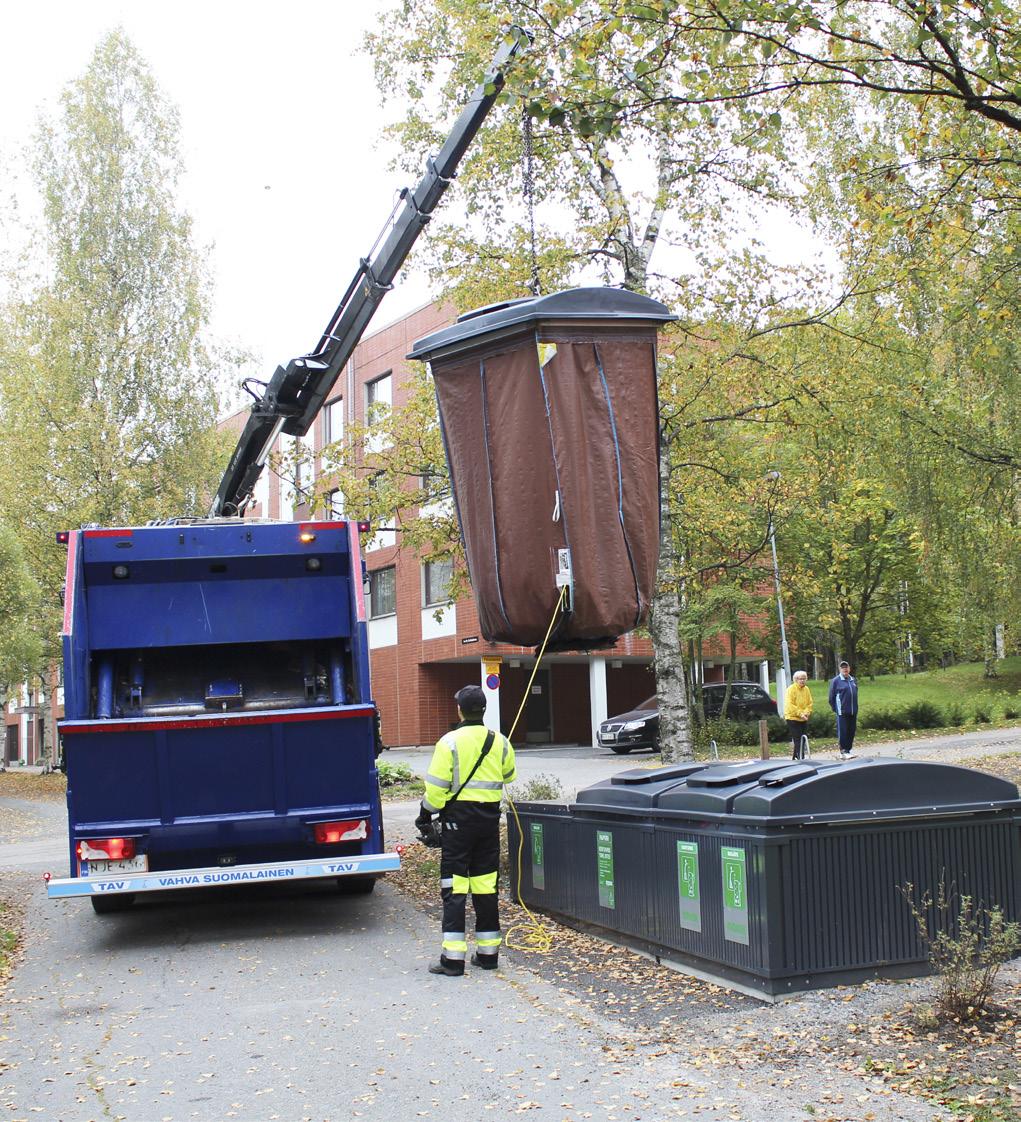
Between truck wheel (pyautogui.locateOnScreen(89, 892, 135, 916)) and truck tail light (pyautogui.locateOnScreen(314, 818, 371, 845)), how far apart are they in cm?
229

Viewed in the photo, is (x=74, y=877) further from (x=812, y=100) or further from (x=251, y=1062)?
(x=812, y=100)

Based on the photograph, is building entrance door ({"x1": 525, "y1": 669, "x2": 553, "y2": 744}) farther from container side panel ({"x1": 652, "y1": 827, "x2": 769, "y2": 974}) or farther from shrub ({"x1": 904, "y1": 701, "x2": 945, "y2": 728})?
container side panel ({"x1": 652, "y1": 827, "x2": 769, "y2": 974})

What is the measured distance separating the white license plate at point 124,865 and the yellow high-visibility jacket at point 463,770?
2368 mm

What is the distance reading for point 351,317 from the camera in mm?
11602

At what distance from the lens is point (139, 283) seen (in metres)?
31.5

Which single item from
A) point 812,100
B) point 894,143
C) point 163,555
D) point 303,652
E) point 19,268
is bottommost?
point 303,652

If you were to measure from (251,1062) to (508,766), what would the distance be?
2.68 meters

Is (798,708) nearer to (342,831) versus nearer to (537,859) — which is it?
(537,859)

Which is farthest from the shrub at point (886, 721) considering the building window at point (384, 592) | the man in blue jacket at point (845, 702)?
the building window at point (384, 592)

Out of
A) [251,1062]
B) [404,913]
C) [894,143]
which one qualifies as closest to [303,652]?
[404,913]

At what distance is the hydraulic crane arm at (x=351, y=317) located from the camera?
9.85 meters

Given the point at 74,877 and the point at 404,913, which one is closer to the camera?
the point at 74,877

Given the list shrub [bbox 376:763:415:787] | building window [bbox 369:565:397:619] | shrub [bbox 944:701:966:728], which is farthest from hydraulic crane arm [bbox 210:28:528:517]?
building window [bbox 369:565:397:619]

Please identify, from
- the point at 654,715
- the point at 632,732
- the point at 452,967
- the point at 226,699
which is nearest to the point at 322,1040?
the point at 452,967
